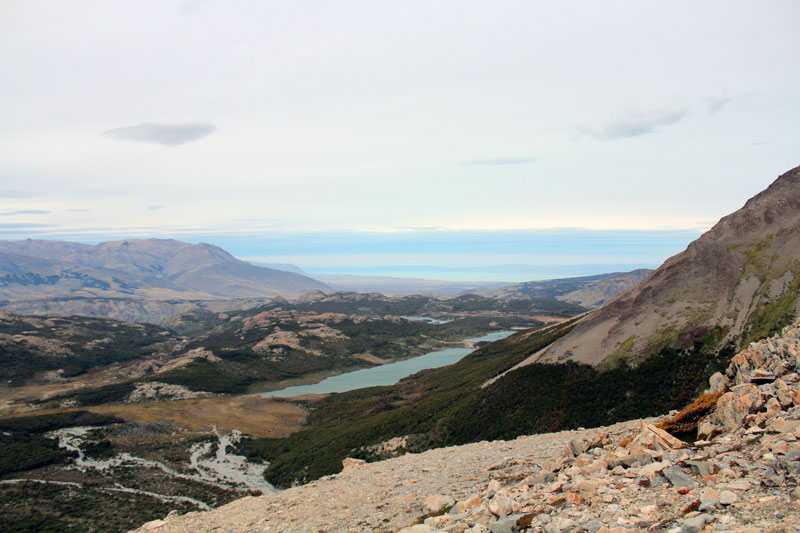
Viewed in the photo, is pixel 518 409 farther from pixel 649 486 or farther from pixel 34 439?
pixel 34 439

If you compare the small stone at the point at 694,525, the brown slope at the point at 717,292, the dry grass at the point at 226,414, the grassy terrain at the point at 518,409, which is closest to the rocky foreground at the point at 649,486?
the small stone at the point at 694,525

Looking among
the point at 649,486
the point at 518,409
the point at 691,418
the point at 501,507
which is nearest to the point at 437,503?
the point at 501,507

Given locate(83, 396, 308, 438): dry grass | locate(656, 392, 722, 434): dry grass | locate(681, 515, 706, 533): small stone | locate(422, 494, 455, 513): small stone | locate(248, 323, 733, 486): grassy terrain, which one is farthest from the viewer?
locate(83, 396, 308, 438): dry grass

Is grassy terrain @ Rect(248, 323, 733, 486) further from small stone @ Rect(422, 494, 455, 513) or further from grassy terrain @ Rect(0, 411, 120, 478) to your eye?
small stone @ Rect(422, 494, 455, 513)

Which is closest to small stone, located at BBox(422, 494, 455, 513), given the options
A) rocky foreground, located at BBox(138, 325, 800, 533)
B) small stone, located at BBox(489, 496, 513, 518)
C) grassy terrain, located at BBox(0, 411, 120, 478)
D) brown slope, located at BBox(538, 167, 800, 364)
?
rocky foreground, located at BBox(138, 325, 800, 533)

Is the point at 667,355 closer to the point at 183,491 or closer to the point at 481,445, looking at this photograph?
the point at 481,445

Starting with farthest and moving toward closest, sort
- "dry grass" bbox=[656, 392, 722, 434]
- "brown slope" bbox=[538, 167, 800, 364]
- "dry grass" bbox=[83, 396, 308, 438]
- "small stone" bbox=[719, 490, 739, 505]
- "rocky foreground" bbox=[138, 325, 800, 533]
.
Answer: "dry grass" bbox=[83, 396, 308, 438]
"brown slope" bbox=[538, 167, 800, 364]
"dry grass" bbox=[656, 392, 722, 434]
"rocky foreground" bbox=[138, 325, 800, 533]
"small stone" bbox=[719, 490, 739, 505]
